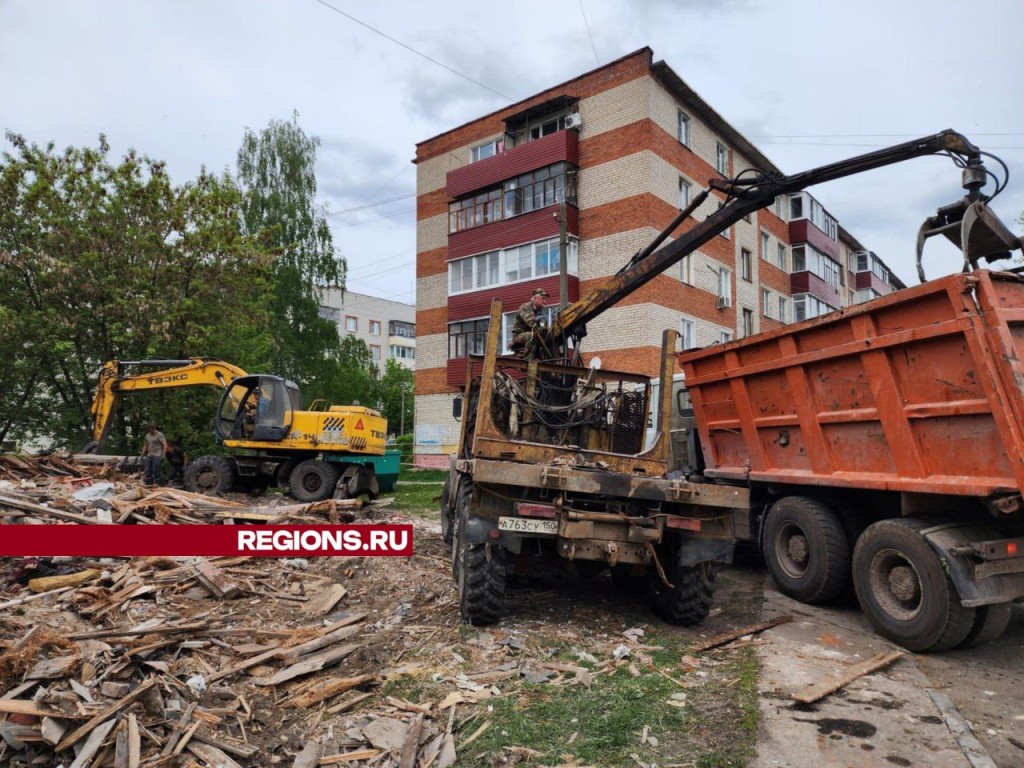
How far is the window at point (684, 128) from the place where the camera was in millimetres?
24719

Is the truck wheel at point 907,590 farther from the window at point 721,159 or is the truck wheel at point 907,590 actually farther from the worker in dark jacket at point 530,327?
the window at point 721,159

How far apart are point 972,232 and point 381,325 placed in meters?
64.6

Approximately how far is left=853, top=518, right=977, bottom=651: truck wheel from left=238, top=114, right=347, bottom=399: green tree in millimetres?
26019

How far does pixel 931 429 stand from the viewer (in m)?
5.67

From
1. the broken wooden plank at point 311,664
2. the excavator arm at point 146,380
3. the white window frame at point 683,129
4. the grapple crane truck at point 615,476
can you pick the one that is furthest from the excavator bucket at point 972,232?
the white window frame at point 683,129

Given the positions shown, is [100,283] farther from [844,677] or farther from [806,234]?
[806,234]

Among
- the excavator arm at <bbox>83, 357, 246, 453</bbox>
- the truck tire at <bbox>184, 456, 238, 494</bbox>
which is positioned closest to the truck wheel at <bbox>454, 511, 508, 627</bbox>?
the truck tire at <bbox>184, 456, 238, 494</bbox>

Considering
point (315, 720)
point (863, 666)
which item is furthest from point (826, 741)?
point (315, 720)

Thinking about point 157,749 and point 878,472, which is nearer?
point 157,749

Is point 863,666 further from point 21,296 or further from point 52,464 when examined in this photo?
point 21,296

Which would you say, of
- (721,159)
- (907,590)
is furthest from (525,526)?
(721,159)

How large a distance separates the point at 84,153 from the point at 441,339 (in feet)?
44.0

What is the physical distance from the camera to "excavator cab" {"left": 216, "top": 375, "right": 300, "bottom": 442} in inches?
583

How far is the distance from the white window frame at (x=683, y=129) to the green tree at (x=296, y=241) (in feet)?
49.0
